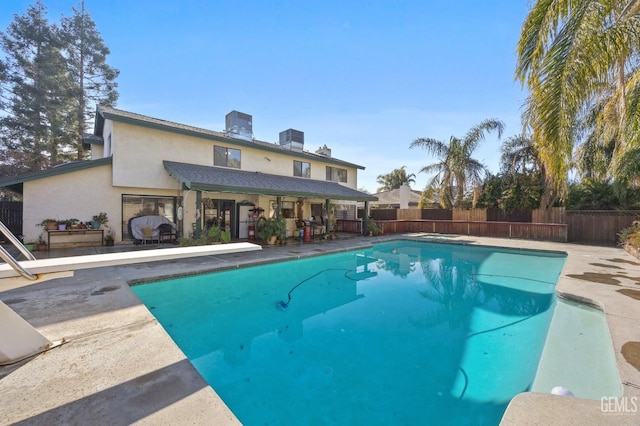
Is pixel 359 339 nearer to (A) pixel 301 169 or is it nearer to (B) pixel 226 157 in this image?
(B) pixel 226 157

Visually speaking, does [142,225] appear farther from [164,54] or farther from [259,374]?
[259,374]

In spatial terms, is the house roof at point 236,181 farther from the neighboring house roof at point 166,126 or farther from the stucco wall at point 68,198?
the stucco wall at point 68,198

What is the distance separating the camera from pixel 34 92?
20.6 metres

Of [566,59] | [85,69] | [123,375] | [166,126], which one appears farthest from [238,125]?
[85,69]

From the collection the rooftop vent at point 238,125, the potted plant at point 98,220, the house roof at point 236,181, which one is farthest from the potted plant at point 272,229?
the potted plant at point 98,220

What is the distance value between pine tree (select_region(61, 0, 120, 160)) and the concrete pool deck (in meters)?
24.3

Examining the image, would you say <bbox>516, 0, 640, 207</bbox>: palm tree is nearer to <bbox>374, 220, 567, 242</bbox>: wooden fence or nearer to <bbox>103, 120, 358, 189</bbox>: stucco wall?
<bbox>374, 220, 567, 242</bbox>: wooden fence

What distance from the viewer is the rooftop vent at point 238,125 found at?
49.8ft

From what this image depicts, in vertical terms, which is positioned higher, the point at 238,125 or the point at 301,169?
the point at 238,125

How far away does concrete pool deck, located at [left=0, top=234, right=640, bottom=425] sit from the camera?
221 centimetres

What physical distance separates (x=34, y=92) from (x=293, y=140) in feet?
67.9

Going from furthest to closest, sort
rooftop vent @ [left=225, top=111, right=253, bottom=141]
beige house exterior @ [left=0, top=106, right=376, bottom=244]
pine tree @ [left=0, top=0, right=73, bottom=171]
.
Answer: pine tree @ [left=0, top=0, right=73, bottom=171] < rooftop vent @ [left=225, top=111, right=253, bottom=141] < beige house exterior @ [left=0, top=106, right=376, bottom=244]

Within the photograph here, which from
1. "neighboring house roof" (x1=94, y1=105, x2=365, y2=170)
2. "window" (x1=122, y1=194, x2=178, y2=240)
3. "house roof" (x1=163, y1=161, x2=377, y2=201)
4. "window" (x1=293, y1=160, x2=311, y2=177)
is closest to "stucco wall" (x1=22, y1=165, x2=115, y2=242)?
"window" (x1=122, y1=194, x2=178, y2=240)

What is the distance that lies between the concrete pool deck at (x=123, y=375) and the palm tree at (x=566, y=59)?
11.1 ft
